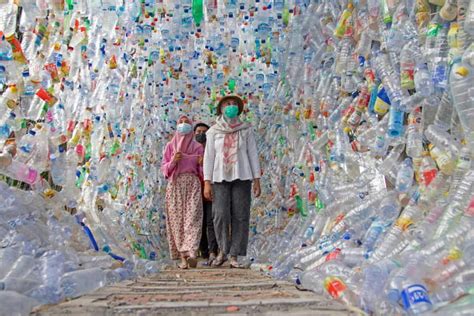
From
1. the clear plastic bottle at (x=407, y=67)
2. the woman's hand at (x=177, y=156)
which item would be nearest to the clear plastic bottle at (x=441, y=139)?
the clear plastic bottle at (x=407, y=67)

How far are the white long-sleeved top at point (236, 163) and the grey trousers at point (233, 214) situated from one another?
84mm

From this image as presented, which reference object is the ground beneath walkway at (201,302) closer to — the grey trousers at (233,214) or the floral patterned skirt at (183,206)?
the grey trousers at (233,214)

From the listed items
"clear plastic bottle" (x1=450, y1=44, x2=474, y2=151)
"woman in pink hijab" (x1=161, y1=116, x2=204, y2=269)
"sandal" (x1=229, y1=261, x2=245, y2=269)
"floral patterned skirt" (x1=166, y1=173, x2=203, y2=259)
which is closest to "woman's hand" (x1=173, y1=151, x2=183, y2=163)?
"woman in pink hijab" (x1=161, y1=116, x2=204, y2=269)

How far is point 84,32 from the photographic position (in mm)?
4828

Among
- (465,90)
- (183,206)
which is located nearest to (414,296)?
(465,90)

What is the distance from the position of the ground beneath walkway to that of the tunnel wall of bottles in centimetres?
13

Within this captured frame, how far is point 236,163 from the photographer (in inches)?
196

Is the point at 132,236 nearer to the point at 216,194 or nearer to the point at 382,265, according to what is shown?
the point at 216,194

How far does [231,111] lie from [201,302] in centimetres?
289

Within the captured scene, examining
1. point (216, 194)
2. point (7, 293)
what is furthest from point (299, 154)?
point (7, 293)

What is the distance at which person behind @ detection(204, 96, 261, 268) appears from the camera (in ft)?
16.4

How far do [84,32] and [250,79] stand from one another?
437 centimetres

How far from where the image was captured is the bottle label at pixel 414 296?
6.16 feet

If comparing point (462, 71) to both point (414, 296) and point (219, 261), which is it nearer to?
point (414, 296)
